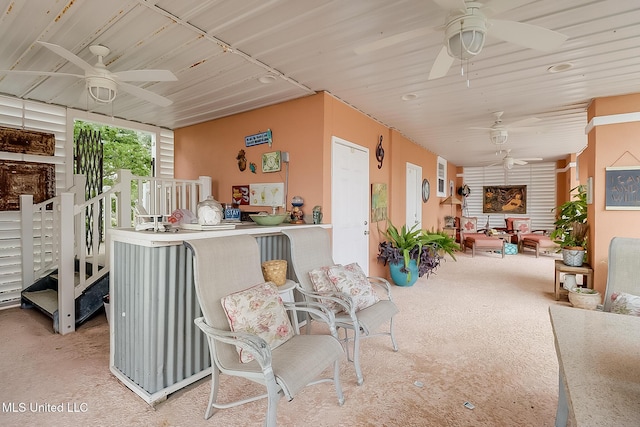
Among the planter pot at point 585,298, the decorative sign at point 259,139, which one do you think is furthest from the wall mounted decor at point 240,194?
the planter pot at point 585,298

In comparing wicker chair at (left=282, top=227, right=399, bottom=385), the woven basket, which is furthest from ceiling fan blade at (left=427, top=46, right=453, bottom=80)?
the woven basket

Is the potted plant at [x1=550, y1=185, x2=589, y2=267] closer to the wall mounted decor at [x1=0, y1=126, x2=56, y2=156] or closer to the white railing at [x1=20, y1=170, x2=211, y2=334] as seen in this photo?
the white railing at [x1=20, y1=170, x2=211, y2=334]

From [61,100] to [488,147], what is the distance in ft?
25.9

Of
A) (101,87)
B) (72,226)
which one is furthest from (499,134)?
(72,226)

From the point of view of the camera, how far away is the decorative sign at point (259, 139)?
401 centimetres

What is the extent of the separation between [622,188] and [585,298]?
1375 mm

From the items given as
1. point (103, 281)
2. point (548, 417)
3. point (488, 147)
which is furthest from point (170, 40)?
point (488, 147)

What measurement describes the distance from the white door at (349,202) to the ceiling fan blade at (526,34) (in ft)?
7.04

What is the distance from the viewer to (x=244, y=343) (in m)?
1.54

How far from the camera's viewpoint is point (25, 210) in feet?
12.1

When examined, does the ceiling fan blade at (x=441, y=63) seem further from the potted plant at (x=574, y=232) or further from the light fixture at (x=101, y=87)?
the potted plant at (x=574, y=232)

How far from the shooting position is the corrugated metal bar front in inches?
75.2

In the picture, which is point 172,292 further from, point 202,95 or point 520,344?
point 520,344

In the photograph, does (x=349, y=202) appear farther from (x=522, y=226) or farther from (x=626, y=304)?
(x=522, y=226)
